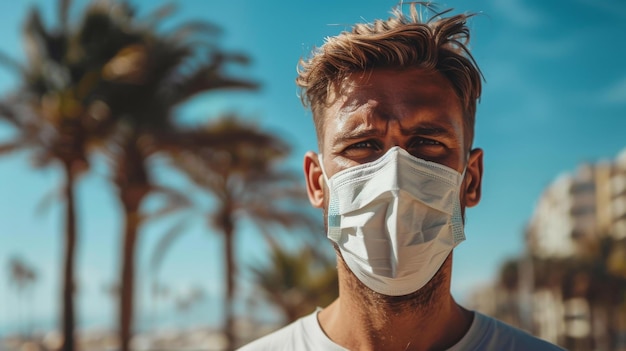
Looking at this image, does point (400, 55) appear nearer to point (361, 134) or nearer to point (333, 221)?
point (361, 134)

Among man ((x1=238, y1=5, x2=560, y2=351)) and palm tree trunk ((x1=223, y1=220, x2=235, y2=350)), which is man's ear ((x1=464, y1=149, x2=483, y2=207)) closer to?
man ((x1=238, y1=5, x2=560, y2=351))

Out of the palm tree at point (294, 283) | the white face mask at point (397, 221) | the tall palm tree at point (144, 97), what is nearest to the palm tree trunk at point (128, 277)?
the tall palm tree at point (144, 97)

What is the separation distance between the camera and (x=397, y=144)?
2.21 meters

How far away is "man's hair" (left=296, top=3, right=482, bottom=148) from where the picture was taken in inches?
89.7

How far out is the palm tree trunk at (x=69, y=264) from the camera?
536 inches

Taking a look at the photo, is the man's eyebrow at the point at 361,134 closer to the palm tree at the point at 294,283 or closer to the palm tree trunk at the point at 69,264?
the palm tree trunk at the point at 69,264

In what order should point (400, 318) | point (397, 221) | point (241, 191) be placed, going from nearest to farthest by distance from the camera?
point (397, 221) < point (400, 318) < point (241, 191)

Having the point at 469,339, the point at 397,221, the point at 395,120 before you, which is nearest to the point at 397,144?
the point at 395,120

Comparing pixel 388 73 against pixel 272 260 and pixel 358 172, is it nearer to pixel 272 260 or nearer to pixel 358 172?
pixel 358 172

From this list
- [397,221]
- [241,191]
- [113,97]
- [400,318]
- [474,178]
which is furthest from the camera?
[241,191]

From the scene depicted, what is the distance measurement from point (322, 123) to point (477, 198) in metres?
0.60

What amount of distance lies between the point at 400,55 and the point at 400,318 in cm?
85

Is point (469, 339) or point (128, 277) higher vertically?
point (469, 339)

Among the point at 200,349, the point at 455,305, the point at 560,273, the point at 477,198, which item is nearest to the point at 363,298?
the point at 455,305
